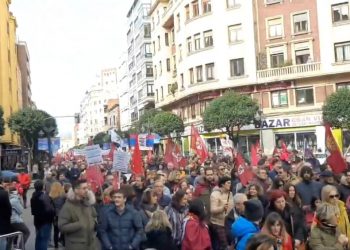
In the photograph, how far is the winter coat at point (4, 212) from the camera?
8.95 m

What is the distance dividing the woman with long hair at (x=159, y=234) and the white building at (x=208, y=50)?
3818 centimetres

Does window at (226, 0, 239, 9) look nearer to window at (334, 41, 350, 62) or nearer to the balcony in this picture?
the balcony

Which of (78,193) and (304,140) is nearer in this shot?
(78,193)

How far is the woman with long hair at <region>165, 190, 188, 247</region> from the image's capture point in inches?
309

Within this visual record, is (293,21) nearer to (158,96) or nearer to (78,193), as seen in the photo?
(158,96)

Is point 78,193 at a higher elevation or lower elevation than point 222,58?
lower

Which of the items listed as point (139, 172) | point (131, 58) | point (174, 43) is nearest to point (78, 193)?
point (139, 172)

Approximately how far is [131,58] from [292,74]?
52768mm

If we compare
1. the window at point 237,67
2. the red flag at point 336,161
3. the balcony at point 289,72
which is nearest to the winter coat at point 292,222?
the red flag at point 336,161

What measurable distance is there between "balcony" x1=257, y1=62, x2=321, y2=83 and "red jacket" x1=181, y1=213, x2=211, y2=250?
3636cm

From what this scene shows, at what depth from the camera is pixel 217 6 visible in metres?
46.4

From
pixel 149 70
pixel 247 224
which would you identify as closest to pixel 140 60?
pixel 149 70

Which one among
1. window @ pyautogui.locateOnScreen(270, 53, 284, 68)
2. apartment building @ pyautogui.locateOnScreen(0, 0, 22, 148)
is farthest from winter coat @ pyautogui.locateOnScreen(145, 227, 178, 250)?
apartment building @ pyautogui.locateOnScreen(0, 0, 22, 148)

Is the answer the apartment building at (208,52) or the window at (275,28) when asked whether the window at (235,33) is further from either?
the window at (275,28)
